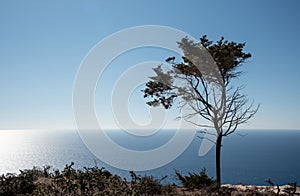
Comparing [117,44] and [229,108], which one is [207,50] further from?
[117,44]

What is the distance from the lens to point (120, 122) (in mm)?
11367

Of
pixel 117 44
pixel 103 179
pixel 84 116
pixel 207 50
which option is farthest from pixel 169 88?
pixel 103 179

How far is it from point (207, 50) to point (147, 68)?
307 centimetres

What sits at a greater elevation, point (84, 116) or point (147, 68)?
point (147, 68)

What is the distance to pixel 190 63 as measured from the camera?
1119 centimetres

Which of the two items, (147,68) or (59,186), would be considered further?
(147,68)

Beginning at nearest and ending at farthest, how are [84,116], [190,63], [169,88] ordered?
1. [84,116]
2. [190,63]
3. [169,88]

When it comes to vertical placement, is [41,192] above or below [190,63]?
below

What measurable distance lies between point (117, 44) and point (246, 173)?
205 feet

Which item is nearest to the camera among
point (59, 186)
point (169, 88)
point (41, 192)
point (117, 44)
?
point (41, 192)

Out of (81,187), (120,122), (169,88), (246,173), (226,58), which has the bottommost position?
(246,173)

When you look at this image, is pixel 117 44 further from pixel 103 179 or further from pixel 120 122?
pixel 103 179

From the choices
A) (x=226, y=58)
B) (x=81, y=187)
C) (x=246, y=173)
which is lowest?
(x=246, y=173)

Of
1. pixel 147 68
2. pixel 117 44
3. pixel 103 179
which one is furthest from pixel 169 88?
pixel 103 179
